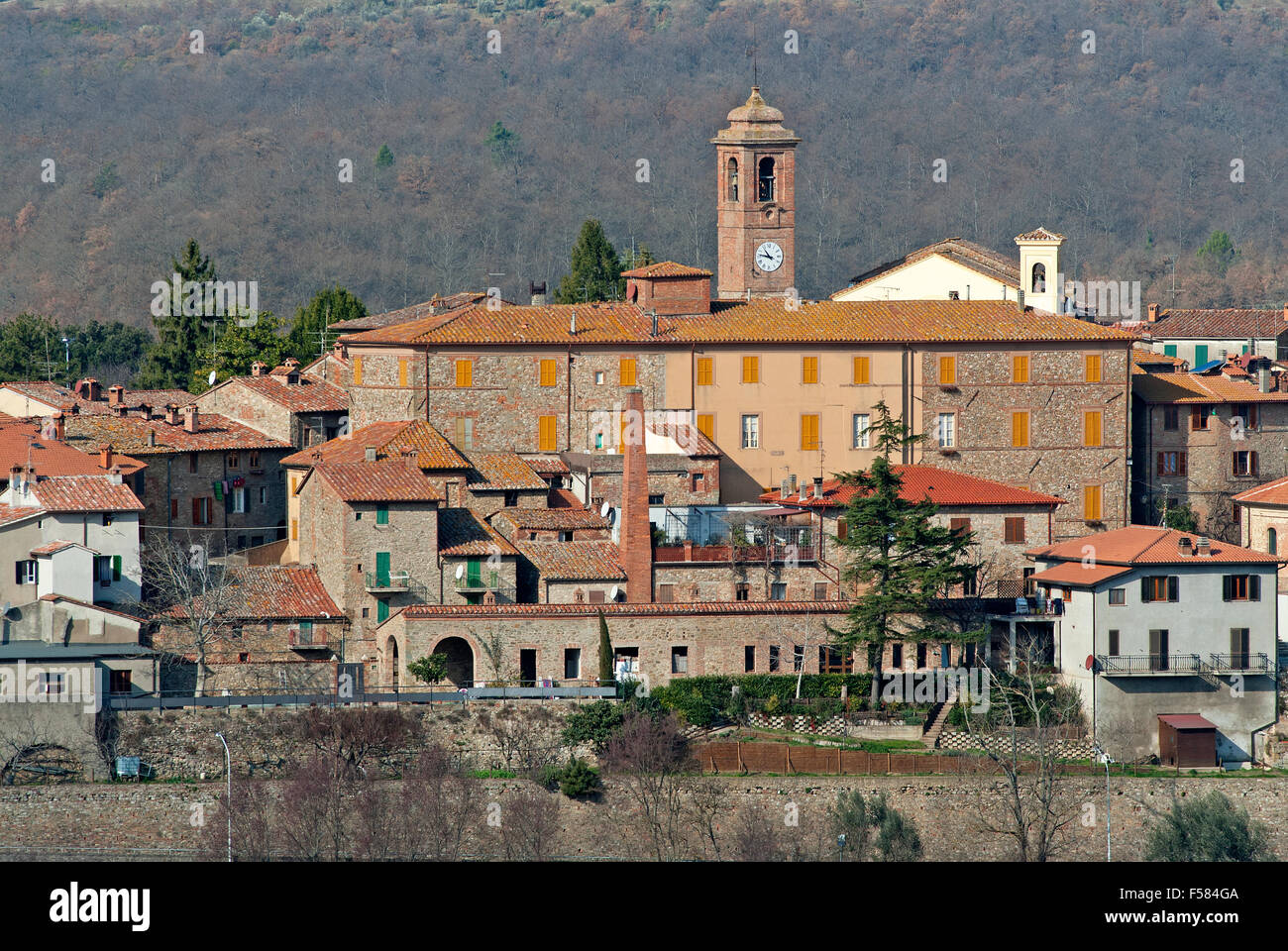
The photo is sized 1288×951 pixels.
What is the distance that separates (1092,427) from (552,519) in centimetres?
1538

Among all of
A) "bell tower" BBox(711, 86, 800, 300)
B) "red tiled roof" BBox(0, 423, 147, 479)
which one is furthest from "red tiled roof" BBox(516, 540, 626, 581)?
"bell tower" BBox(711, 86, 800, 300)

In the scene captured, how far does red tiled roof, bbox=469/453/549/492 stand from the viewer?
157ft

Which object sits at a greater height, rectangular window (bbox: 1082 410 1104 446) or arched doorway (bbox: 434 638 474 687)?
rectangular window (bbox: 1082 410 1104 446)

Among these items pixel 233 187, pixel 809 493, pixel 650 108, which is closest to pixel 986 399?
pixel 809 493

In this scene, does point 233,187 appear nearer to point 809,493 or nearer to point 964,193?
point 964,193

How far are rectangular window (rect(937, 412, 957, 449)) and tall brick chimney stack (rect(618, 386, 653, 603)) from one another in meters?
9.69

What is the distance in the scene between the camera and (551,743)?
41688 millimetres

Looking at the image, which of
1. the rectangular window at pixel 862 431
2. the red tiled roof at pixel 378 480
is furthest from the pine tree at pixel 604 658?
the rectangular window at pixel 862 431

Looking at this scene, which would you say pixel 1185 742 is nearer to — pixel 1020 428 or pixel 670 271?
pixel 1020 428

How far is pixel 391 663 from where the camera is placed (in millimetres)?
43188

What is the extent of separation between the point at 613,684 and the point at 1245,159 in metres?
126

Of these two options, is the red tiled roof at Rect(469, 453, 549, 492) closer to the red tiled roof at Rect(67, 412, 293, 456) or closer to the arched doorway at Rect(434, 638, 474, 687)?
the arched doorway at Rect(434, 638, 474, 687)

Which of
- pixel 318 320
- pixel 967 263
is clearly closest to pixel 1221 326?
pixel 967 263

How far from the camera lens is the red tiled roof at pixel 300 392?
5472cm
